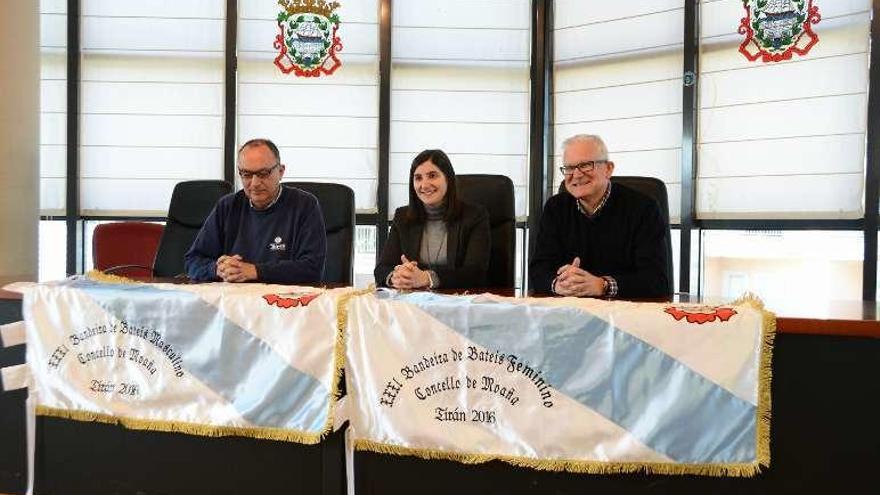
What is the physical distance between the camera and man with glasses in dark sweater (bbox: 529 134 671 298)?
191 cm

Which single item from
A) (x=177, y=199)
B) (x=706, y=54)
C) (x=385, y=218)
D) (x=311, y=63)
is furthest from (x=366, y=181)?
(x=706, y=54)

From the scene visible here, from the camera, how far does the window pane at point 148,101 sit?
12.5ft

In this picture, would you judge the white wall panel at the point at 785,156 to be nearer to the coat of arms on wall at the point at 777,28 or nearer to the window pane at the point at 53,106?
the coat of arms on wall at the point at 777,28

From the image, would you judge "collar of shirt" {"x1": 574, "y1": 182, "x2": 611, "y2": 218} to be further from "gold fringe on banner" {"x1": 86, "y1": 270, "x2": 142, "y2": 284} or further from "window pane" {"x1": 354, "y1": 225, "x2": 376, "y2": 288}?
"window pane" {"x1": 354, "y1": 225, "x2": 376, "y2": 288}

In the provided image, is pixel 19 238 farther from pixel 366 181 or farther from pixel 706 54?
pixel 706 54

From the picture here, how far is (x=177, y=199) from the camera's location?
8.79 feet

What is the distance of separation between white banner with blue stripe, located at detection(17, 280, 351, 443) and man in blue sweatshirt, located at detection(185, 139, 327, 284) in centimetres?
51

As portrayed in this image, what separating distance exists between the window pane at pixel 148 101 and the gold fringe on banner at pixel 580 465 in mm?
2796

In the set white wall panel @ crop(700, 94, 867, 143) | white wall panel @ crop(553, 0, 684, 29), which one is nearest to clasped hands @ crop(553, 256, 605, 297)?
white wall panel @ crop(700, 94, 867, 143)

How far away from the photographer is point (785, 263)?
326 cm

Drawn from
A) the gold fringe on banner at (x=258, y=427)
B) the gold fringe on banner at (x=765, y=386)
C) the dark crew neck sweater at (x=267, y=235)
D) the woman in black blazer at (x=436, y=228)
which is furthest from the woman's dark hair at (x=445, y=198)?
the gold fringe on banner at (x=765, y=386)

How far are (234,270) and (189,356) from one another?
438 mm

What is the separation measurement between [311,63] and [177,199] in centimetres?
144

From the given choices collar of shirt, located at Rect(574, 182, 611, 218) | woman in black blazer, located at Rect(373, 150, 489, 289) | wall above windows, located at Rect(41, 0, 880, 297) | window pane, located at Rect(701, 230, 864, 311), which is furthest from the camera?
wall above windows, located at Rect(41, 0, 880, 297)
